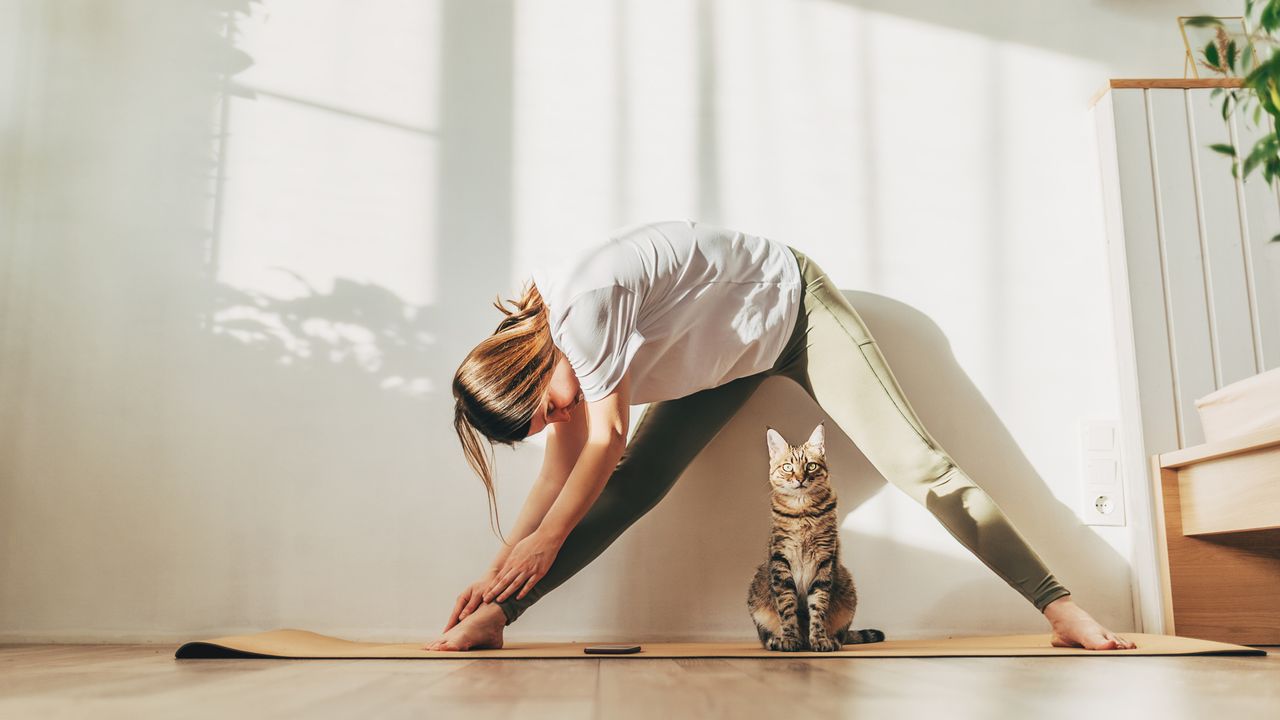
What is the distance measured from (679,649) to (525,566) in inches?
15.3

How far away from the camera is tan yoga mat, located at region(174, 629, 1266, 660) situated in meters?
1.71

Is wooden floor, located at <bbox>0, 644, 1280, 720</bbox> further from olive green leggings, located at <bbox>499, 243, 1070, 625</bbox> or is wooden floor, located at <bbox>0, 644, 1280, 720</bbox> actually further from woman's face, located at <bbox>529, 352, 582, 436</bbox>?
woman's face, located at <bbox>529, 352, 582, 436</bbox>

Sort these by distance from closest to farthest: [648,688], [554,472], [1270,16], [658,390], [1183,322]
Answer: [1270,16] < [648,688] < [658,390] < [554,472] < [1183,322]

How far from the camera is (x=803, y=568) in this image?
6.51 ft

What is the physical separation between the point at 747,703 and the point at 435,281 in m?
1.70

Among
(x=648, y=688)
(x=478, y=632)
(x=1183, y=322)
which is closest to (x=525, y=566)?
(x=478, y=632)

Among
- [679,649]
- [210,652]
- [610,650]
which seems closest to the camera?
[210,652]

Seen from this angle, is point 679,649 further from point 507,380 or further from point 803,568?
point 507,380

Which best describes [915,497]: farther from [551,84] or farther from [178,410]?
[178,410]

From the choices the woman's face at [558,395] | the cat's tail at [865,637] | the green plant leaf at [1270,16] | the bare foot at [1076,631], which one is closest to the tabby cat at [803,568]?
the cat's tail at [865,637]

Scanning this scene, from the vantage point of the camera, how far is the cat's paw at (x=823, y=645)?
1.87 metres

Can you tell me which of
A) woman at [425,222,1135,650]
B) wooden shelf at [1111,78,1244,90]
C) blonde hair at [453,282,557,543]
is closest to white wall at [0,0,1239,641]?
wooden shelf at [1111,78,1244,90]

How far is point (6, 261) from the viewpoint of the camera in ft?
8.04

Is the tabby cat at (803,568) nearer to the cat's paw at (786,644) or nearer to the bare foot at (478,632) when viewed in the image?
the cat's paw at (786,644)
